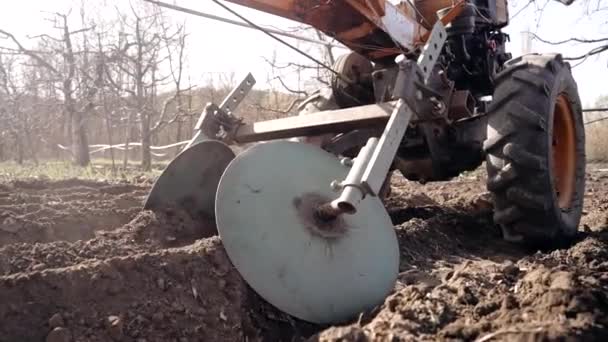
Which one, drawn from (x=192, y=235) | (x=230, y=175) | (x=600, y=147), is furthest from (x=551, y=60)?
(x=600, y=147)

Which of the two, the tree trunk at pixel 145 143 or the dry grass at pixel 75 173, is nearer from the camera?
the dry grass at pixel 75 173

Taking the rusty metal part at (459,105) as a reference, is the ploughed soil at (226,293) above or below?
below

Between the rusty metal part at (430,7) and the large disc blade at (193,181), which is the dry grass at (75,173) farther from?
the rusty metal part at (430,7)

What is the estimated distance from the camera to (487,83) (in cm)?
453

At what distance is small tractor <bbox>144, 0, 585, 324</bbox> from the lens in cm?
255

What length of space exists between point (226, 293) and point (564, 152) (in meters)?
2.83

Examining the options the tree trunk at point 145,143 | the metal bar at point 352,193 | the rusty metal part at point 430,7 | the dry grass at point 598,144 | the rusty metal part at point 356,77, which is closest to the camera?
the metal bar at point 352,193

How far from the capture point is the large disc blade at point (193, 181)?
363 centimetres

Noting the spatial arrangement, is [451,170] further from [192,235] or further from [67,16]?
[67,16]

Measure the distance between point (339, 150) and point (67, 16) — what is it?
1619 centimetres

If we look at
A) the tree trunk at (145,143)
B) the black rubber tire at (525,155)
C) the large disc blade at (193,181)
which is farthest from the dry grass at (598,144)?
the large disc blade at (193,181)

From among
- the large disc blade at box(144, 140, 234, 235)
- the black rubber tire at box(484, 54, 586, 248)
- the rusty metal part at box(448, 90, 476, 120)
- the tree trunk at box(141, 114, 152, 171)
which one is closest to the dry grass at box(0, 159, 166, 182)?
the tree trunk at box(141, 114, 152, 171)

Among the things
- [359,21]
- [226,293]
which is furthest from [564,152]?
[226,293]

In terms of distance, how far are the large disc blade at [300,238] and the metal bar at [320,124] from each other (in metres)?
0.32
